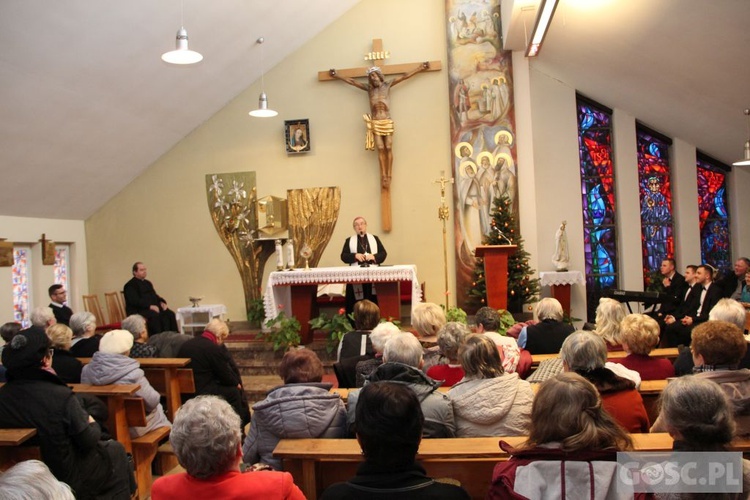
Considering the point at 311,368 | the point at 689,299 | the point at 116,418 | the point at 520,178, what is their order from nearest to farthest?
the point at 311,368, the point at 116,418, the point at 689,299, the point at 520,178

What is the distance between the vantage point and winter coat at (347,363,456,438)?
2617 millimetres

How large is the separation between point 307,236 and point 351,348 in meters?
5.14

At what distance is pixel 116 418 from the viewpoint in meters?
3.83

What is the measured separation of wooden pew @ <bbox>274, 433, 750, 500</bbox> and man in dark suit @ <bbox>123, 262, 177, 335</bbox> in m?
6.31


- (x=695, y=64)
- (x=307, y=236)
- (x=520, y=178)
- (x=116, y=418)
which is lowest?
(x=116, y=418)

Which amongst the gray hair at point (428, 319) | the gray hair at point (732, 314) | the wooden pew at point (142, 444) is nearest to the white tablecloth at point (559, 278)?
the gray hair at point (428, 319)

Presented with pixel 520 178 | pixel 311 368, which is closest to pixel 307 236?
pixel 520 178

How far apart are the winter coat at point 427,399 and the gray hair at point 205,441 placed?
2.81 feet

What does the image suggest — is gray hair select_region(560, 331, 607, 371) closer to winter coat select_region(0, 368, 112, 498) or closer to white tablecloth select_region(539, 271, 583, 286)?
winter coat select_region(0, 368, 112, 498)

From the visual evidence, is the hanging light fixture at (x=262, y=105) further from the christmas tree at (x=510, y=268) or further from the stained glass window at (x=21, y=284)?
the stained glass window at (x=21, y=284)

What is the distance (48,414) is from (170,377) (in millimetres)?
1652

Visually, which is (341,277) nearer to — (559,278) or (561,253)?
(559,278)

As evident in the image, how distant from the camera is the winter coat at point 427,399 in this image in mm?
2617

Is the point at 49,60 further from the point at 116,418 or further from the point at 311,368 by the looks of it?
the point at 311,368
